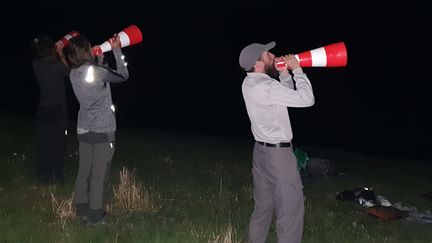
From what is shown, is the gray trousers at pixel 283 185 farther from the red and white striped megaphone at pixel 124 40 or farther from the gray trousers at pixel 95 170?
the red and white striped megaphone at pixel 124 40

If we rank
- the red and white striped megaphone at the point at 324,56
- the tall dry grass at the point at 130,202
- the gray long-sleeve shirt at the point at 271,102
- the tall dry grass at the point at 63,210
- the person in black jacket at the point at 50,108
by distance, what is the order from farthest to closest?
the person in black jacket at the point at 50,108 → the tall dry grass at the point at 130,202 → the tall dry grass at the point at 63,210 → the red and white striped megaphone at the point at 324,56 → the gray long-sleeve shirt at the point at 271,102

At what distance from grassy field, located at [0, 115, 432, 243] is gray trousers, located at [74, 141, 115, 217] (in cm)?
29

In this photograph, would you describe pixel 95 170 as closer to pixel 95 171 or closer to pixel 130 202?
pixel 95 171

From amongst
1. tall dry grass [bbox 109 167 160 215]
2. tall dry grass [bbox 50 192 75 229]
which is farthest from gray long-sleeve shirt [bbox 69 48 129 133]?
tall dry grass [bbox 109 167 160 215]

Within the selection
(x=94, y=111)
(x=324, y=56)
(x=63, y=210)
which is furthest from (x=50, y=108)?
(x=324, y=56)

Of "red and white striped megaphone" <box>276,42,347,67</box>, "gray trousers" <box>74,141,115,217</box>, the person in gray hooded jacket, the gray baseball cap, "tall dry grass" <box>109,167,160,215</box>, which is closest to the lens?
the gray baseball cap

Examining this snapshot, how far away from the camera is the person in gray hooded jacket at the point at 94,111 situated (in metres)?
7.36

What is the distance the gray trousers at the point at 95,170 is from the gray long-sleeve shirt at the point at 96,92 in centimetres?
19

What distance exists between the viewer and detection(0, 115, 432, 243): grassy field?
740cm

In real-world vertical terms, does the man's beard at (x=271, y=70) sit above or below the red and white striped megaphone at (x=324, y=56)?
below

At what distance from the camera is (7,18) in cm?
5291

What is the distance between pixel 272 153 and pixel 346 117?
2881 centimetres

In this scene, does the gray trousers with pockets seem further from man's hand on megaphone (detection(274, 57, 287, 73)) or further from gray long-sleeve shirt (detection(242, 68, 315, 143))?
man's hand on megaphone (detection(274, 57, 287, 73))

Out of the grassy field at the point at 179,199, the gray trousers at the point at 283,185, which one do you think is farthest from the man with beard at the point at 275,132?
the grassy field at the point at 179,199
